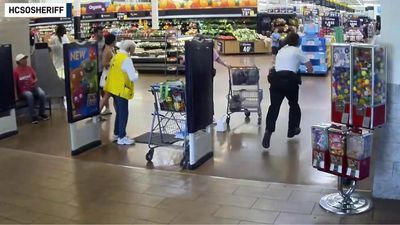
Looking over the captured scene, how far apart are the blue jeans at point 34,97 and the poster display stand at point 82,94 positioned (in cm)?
213

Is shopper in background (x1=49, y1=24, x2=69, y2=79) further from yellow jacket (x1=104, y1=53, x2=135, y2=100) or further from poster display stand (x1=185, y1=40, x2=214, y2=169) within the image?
poster display stand (x1=185, y1=40, x2=214, y2=169)

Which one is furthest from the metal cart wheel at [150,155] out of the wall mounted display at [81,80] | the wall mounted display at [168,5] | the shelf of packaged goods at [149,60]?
the wall mounted display at [168,5]

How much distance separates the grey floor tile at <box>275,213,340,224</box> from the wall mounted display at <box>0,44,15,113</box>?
17.0 feet

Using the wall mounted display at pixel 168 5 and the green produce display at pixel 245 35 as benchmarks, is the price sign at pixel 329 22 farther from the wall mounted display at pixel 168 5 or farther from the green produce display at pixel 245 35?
the wall mounted display at pixel 168 5

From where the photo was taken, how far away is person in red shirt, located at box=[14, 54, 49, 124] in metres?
8.90

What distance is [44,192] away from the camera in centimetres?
529

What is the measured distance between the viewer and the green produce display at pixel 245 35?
23436 mm

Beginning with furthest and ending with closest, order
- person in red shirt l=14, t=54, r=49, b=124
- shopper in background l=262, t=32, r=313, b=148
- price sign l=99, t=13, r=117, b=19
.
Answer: price sign l=99, t=13, r=117, b=19 → person in red shirt l=14, t=54, r=49, b=124 → shopper in background l=262, t=32, r=313, b=148

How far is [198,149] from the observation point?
20.4 feet

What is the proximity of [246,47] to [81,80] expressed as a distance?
1719 cm

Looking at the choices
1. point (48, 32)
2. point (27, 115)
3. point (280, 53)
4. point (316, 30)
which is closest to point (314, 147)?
point (280, 53)

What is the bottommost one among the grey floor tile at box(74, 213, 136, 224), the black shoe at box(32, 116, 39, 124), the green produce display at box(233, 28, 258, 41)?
the grey floor tile at box(74, 213, 136, 224)

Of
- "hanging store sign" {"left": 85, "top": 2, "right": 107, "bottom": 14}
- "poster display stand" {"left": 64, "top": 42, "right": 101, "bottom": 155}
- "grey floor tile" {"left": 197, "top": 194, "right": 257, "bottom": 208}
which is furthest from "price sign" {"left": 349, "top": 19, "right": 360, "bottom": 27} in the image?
"grey floor tile" {"left": 197, "top": 194, "right": 257, "bottom": 208}

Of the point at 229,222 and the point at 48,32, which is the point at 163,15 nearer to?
the point at 48,32
